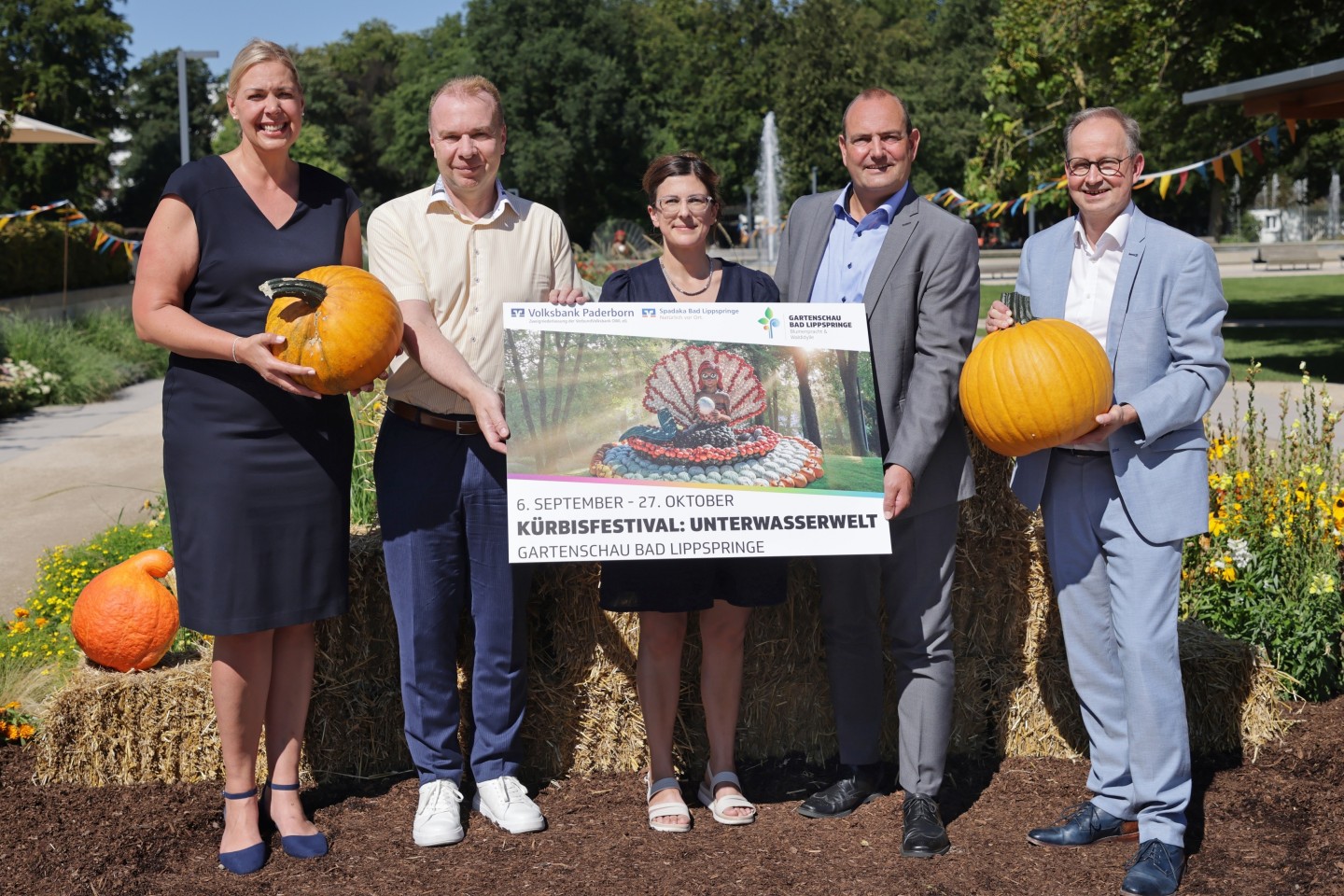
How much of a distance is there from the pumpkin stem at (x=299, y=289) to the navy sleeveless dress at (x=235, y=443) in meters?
0.25

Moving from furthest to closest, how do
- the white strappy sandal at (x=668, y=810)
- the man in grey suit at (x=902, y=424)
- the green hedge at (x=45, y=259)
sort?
the green hedge at (x=45, y=259), the white strappy sandal at (x=668, y=810), the man in grey suit at (x=902, y=424)

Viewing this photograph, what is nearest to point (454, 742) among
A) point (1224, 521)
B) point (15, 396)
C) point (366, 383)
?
point (366, 383)

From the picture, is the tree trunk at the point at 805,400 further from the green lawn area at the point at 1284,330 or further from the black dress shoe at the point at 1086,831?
the green lawn area at the point at 1284,330

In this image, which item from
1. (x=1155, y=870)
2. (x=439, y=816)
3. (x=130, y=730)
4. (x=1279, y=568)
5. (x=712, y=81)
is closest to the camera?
(x=1155, y=870)

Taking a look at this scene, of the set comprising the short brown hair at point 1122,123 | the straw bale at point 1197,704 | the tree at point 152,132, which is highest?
the tree at point 152,132

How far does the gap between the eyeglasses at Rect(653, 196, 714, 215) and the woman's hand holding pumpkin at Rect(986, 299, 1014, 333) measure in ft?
3.18

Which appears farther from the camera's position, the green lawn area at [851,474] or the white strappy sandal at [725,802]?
the white strappy sandal at [725,802]

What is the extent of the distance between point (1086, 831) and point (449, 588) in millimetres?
2243

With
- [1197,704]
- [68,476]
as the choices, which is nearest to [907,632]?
[1197,704]

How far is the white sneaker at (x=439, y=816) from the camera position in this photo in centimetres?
410

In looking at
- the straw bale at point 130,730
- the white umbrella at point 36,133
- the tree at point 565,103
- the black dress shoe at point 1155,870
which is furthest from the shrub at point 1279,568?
the tree at point 565,103

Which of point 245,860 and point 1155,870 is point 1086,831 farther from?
point 245,860

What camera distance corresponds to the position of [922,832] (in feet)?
13.2

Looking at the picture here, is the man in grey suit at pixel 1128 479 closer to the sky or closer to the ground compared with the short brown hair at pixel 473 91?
closer to the ground
